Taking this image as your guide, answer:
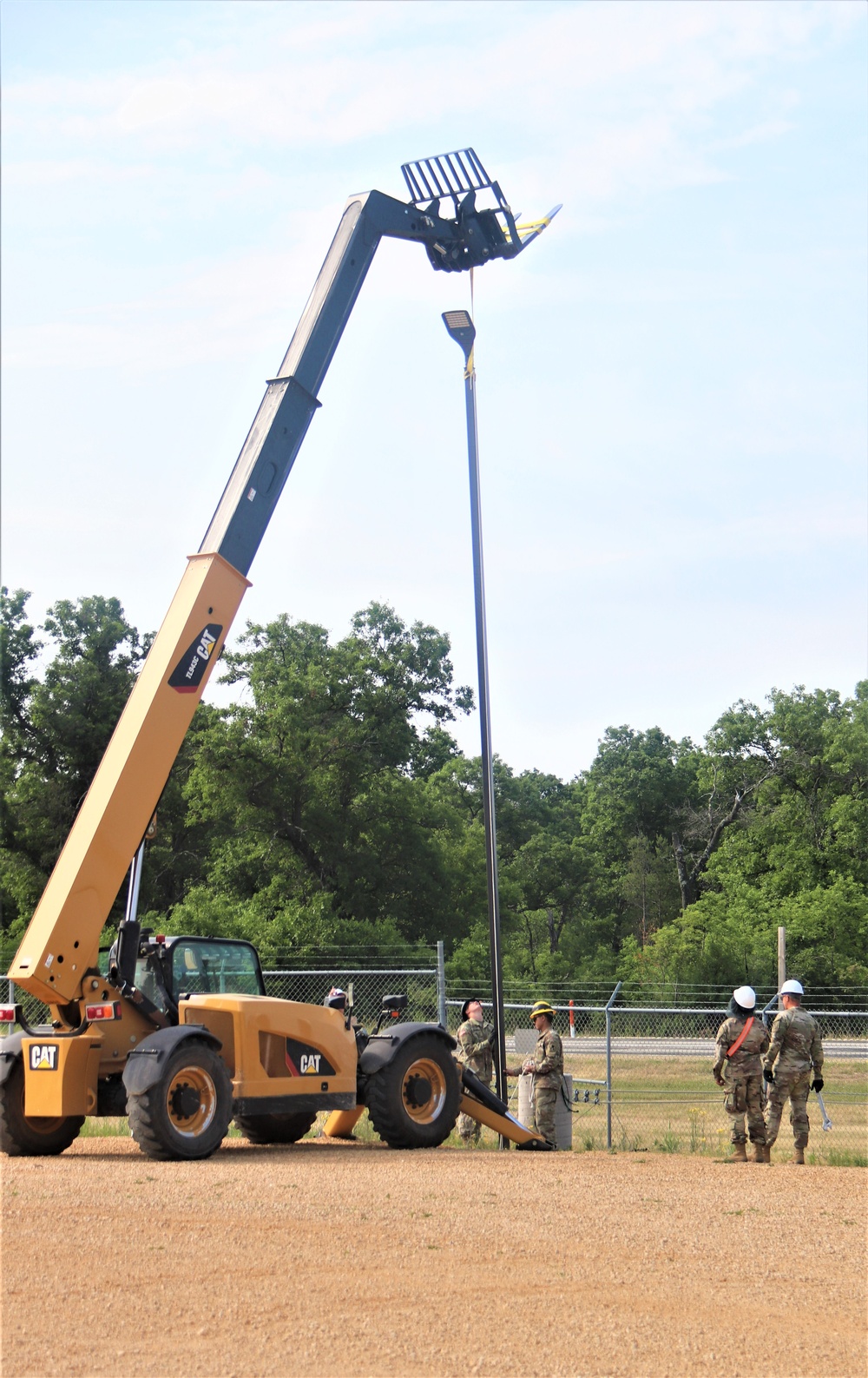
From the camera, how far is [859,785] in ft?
175

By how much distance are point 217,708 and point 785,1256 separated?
125 ft

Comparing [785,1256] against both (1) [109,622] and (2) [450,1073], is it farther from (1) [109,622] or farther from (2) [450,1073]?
(1) [109,622]

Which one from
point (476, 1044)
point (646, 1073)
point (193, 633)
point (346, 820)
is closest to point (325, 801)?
point (346, 820)

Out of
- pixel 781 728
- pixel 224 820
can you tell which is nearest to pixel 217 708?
pixel 224 820

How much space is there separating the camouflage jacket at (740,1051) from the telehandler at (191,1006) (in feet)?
6.63

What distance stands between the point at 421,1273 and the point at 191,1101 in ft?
14.3

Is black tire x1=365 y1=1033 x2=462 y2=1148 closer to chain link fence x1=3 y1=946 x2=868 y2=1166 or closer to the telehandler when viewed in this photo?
the telehandler

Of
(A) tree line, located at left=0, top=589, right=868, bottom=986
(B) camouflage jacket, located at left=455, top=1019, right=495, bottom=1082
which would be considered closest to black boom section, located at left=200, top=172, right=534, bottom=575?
(B) camouflage jacket, located at left=455, top=1019, right=495, bottom=1082

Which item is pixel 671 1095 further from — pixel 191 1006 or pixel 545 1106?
pixel 191 1006

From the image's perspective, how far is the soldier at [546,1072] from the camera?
13.3 metres

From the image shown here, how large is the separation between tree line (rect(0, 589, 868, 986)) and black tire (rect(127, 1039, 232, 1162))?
24.5 metres

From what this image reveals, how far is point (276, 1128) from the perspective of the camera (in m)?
12.9

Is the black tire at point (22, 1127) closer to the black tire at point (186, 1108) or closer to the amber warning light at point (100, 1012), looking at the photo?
the amber warning light at point (100, 1012)

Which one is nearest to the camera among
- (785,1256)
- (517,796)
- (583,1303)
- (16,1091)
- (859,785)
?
(583,1303)
